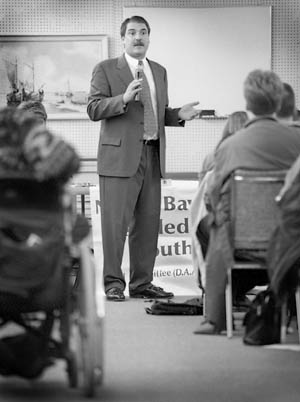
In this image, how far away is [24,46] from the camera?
8094mm

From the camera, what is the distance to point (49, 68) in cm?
812

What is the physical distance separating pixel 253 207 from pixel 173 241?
2.29 meters

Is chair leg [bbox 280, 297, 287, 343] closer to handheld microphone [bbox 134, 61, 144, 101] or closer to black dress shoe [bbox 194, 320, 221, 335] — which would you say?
black dress shoe [bbox 194, 320, 221, 335]

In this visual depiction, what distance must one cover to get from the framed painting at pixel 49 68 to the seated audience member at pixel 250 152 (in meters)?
3.97

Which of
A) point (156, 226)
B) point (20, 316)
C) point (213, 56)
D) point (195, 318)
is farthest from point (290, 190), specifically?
point (213, 56)

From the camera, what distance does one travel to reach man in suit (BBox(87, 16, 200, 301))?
19.2 ft

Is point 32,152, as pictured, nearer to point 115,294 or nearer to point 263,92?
point 263,92

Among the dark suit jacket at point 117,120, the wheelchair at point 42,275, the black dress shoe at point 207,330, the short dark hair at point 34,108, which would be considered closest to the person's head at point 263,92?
the black dress shoe at point 207,330

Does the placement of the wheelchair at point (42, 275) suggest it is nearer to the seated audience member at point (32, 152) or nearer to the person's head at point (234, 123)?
the seated audience member at point (32, 152)

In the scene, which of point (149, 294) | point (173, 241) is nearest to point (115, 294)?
point (149, 294)

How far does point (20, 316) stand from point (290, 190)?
3.72 feet

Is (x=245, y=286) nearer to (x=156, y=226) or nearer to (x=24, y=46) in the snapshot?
(x=156, y=226)

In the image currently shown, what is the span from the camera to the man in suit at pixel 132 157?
5852mm

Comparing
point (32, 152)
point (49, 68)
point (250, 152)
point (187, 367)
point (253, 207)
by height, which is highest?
point (49, 68)
